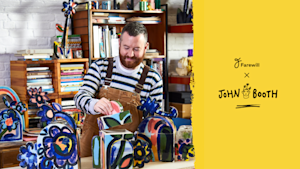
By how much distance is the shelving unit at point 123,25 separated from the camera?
378 centimetres

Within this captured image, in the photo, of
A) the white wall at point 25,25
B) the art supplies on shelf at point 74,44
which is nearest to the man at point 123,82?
the art supplies on shelf at point 74,44

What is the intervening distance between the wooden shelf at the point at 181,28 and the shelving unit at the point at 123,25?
243 millimetres

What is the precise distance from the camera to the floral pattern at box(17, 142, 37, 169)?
134cm

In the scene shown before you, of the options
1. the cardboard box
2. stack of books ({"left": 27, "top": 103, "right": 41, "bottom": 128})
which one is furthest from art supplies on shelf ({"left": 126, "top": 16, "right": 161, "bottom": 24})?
stack of books ({"left": 27, "top": 103, "right": 41, "bottom": 128})

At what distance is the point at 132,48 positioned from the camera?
2.06 m

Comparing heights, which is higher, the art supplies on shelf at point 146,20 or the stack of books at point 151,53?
the art supplies on shelf at point 146,20

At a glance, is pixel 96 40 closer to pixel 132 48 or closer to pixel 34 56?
pixel 34 56

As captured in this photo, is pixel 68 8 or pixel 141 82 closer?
pixel 141 82

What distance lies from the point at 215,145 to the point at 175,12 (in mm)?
4409

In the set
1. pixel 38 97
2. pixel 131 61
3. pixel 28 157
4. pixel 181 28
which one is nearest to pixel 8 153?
pixel 38 97

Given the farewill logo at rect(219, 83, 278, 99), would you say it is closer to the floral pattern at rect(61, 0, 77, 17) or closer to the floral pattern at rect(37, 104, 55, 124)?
the floral pattern at rect(37, 104, 55, 124)

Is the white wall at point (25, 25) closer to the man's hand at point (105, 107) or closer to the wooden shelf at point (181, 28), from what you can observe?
the wooden shelf at point (181, 28)

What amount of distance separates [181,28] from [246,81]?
3.93m

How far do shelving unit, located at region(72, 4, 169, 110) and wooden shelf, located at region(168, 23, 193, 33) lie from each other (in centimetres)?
24
